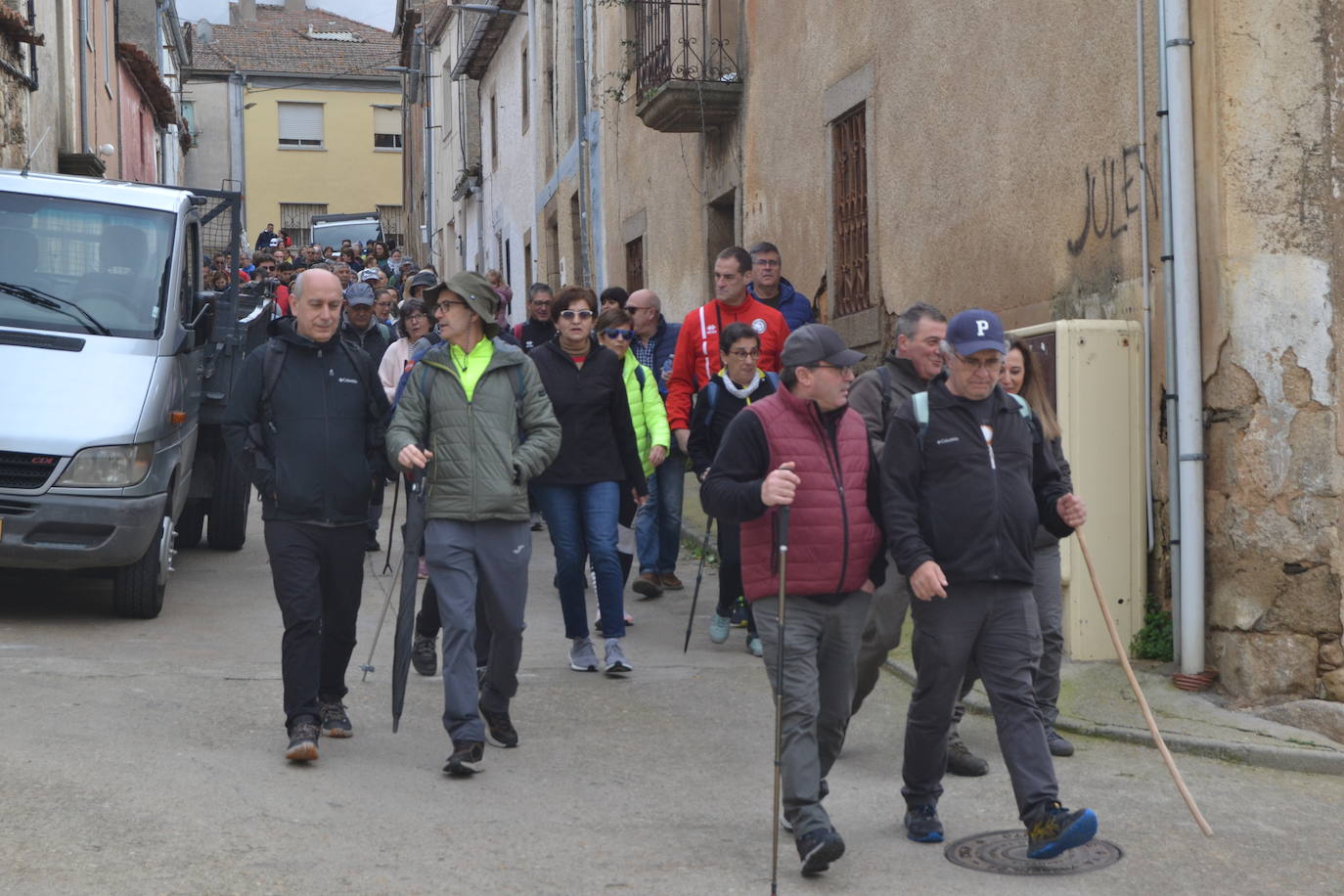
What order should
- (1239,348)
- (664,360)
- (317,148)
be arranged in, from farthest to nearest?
(317,148) < (664,360) < (1239,348)

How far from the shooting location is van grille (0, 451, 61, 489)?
840cm

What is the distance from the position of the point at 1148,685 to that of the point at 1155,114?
2.55m

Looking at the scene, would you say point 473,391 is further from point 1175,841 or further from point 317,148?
point 317,148

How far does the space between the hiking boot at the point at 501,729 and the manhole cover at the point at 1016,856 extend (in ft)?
6.48

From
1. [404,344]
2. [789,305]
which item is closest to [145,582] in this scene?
[404,344]

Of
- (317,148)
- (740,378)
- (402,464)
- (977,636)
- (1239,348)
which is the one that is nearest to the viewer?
(977,636)

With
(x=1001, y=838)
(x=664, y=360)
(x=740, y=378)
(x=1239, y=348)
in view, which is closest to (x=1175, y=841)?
(x=1001, y=838)

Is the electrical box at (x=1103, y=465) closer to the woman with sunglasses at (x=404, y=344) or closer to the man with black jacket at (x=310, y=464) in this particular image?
the man with black jacket at (x=310, y=464)

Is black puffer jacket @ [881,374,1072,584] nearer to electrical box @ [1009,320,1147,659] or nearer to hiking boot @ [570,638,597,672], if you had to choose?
electrical box @ [1009,320,1147,659]

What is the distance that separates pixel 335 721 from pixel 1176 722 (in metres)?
3.42

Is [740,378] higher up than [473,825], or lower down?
higher up

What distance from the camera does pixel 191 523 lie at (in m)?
12.1

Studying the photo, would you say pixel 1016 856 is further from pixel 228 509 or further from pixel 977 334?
pixel 228 509

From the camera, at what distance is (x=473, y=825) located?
18.1 feet
